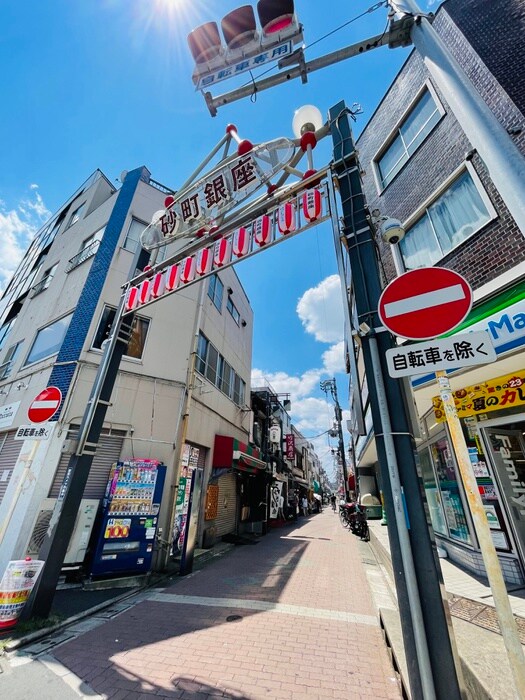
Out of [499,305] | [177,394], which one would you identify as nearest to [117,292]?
[177,394]

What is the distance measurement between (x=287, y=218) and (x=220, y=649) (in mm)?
6248

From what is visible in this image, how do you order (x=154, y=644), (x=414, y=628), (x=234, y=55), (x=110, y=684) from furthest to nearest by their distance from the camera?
1. (x=234, y=55)
2. (x=154, y=644)
3. (x=110, y=684)
4. (x=414, y=628)

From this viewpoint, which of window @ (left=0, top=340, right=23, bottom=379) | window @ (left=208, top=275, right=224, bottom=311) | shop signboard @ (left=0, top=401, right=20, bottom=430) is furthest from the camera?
window @ (left=208, top=275, right=224, bottom=311)

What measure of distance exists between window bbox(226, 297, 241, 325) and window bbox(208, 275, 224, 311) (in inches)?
43.8

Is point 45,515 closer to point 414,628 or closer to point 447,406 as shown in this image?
point 414,628

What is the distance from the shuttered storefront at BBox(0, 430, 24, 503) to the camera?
27.7 ft

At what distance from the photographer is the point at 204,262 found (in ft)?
19.1

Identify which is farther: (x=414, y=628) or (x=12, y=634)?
(x=12, y=634)

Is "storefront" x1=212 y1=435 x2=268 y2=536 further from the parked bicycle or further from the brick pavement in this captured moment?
the brick pavement

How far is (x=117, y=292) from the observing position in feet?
32.0

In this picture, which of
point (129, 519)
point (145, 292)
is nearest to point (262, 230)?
point (145, 292)

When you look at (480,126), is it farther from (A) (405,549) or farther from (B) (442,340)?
(A) (405,549)

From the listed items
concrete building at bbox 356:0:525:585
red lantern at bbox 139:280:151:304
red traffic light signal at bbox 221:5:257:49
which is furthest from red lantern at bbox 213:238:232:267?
concrete building at bbox 356:0:525:585

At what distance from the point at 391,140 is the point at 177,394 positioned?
1126 centimetres
